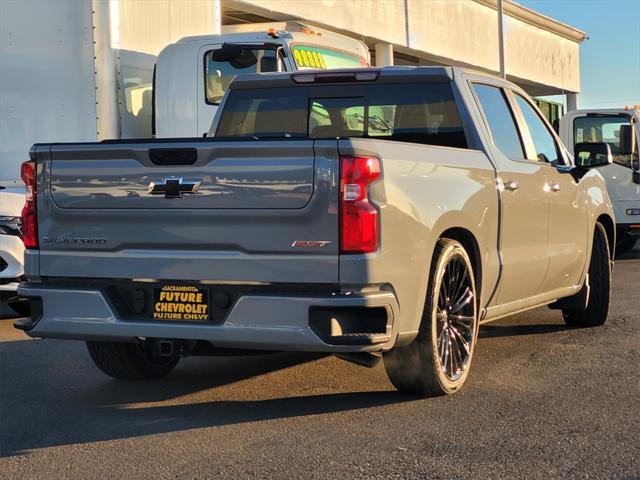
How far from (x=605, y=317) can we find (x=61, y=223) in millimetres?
4727

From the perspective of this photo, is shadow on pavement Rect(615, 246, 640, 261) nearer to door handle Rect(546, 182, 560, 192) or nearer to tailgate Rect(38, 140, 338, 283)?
door handle Rect(546, 182, 560, 192)

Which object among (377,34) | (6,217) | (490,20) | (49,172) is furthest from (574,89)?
(49,172)

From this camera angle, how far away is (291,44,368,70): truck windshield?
10711 mm

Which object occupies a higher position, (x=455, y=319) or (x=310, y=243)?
(x=310, y=243)

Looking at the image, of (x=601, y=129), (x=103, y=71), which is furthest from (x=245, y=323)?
(x=601, y=129)

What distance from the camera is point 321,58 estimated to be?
11266 millimetres

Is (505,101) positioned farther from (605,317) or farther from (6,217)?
(6,217)

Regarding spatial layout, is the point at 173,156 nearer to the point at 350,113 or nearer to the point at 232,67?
the point at 350,113

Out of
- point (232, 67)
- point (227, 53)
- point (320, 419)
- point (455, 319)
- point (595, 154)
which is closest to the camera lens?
point (320, 419)

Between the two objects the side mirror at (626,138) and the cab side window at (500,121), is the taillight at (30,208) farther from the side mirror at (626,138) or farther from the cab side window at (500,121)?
the side mirror at (626,138)

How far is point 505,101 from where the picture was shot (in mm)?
6855

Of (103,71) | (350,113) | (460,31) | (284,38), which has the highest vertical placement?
(460,31)

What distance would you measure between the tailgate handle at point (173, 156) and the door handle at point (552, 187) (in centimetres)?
297

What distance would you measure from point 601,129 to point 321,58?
5814mm
